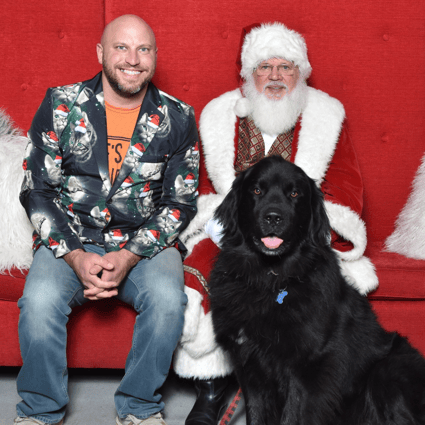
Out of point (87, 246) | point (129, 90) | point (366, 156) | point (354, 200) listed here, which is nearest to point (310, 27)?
point (366, 156)

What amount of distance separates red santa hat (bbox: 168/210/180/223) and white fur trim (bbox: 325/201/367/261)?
0.64m

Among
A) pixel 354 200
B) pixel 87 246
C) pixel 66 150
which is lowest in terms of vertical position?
pixel 87 246

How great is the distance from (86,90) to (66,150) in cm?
27

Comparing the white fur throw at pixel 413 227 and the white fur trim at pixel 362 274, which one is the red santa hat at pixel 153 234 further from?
the white fur throw at pixel 413 227

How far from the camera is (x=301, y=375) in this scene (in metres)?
1.65

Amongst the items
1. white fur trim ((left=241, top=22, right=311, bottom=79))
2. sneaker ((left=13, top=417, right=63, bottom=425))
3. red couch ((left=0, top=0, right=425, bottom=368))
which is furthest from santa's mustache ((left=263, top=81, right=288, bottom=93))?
sneaker ((left=13, top=417, right=63, bottom=425))

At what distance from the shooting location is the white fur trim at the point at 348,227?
2205 mm

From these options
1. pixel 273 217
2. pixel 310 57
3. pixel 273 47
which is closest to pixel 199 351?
pixel 273 217

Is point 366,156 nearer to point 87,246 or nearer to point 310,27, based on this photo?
point 310,27

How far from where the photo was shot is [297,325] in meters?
1.69

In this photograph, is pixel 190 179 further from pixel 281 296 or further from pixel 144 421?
pixel 144 421

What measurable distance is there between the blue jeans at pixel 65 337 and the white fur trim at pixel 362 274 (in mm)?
718

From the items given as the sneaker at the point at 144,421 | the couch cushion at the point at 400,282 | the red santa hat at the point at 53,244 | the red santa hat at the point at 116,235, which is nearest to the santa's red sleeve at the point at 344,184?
the couch cushion at the point at 400,282

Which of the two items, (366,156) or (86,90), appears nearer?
(86,90)
